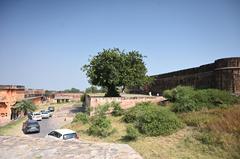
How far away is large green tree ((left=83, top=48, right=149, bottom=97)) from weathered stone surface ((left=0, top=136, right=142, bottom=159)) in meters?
23.6

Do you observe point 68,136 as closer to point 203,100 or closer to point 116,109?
point 116,109

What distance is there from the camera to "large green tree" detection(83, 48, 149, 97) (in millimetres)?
33562

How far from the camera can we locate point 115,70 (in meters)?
33.3

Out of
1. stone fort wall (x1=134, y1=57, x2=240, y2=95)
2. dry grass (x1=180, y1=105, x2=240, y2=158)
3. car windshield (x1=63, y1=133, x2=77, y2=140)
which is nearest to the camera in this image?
dry grass (x1=180, y1=105, x2=240, y2=158)

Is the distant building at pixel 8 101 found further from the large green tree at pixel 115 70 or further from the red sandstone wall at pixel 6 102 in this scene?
the large green tree at pixel 115 70

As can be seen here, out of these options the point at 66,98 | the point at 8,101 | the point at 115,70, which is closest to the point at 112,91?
the point at 115,70

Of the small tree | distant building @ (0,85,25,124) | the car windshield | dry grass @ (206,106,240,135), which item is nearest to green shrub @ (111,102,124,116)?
the car windshield

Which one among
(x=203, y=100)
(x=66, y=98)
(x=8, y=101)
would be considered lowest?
(x=66, y=98)

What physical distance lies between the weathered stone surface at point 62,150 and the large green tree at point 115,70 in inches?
927

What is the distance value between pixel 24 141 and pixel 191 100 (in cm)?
1544

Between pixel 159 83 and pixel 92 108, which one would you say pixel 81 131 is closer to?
pixel 92 108

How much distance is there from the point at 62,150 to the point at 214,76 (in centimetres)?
2185

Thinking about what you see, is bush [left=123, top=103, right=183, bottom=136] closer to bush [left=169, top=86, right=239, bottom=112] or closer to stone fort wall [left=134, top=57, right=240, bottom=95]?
bush [left=169, top=86, right=239, bottom=112]

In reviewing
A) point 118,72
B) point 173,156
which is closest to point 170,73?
point 118,72
